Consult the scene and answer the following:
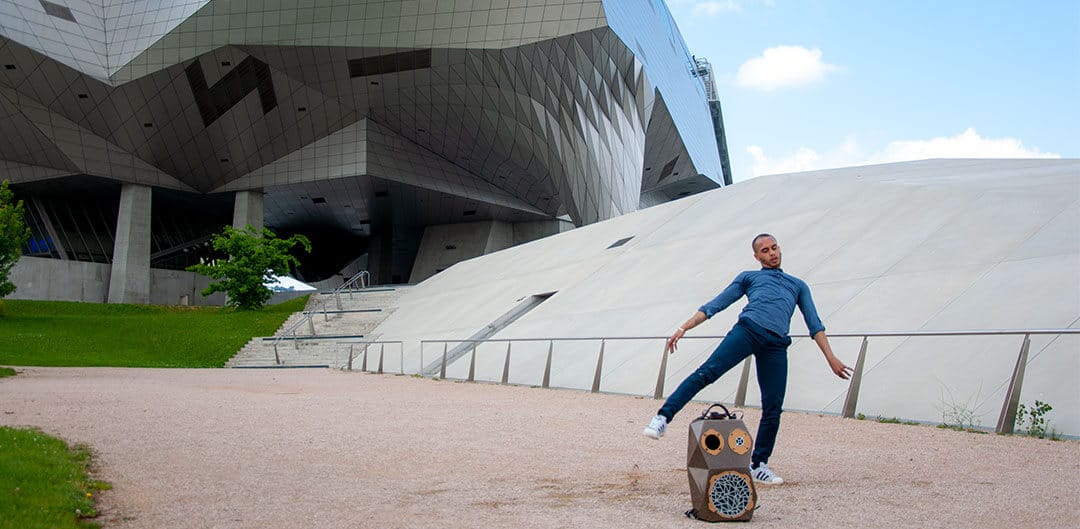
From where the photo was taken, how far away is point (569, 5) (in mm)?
36625

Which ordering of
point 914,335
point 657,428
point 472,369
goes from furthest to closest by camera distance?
point 472,369 < point 914,335 < point 657,428

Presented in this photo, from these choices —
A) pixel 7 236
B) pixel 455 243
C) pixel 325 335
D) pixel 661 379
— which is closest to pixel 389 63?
pixel 325 335

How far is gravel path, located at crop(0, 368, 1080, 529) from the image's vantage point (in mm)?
3947

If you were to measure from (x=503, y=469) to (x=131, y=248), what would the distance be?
46.3m

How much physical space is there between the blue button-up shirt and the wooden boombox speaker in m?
1.02

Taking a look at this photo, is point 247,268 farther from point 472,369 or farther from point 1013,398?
point 1013,398

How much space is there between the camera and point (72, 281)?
45.9 m

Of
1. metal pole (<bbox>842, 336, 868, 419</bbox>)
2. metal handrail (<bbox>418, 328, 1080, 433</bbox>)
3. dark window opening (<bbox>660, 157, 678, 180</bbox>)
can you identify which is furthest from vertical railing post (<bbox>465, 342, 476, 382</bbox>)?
dark window opening (<bbox>660, 157, 678, 180</bbox>)

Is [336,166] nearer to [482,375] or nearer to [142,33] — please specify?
[142,33]

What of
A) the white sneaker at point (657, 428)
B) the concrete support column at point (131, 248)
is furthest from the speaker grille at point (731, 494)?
the concrete support column at point (131, 248)

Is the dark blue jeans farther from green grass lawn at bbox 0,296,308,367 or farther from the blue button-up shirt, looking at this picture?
green grass lawn at bbox 0,296,308,367

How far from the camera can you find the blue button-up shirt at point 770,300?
471 cm

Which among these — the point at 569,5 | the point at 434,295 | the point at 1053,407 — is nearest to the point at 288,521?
the point at 1053,407

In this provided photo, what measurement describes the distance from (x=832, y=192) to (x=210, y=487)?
12.9 metres
